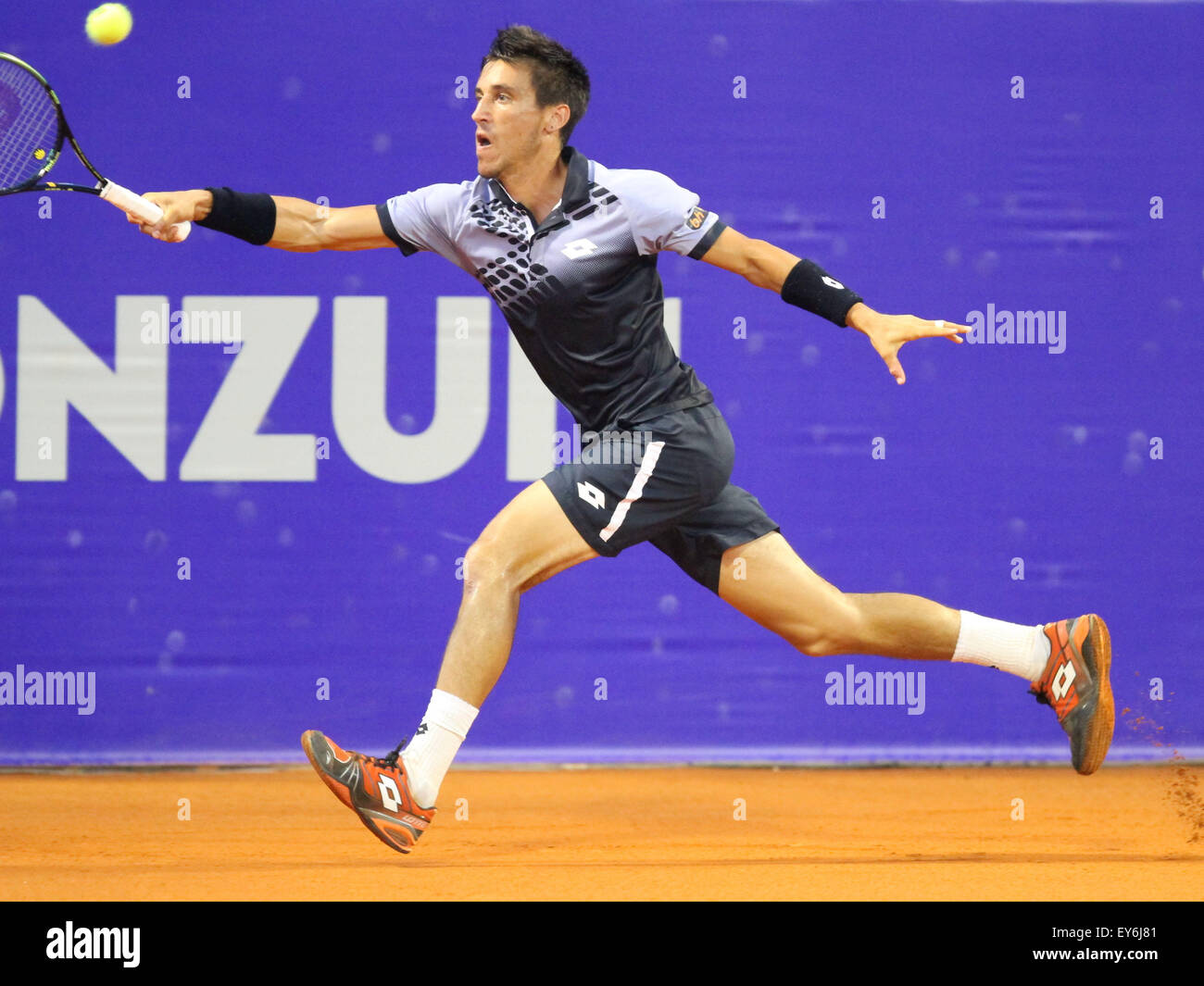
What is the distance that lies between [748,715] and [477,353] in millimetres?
1688

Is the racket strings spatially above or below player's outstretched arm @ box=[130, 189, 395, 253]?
above

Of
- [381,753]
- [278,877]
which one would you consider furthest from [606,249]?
[381,753]

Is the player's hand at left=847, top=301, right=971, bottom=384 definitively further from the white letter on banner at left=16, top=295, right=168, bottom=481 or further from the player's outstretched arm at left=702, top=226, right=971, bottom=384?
the white letter on banner at left=16, top=295, right=168, bottom=481

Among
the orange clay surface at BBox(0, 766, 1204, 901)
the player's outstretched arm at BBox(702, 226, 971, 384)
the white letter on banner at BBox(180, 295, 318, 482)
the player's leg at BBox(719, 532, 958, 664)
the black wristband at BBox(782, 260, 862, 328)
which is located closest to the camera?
the player's outstretched arm at BBox(702, 226, 971, 384)

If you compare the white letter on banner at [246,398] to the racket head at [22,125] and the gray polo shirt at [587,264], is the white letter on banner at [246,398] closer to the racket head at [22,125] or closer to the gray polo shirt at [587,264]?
the racket head at [22,125]

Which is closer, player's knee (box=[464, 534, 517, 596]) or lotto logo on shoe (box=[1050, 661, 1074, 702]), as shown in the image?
player's knee (box=[464, 534, 517, 596])

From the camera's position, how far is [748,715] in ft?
17.2

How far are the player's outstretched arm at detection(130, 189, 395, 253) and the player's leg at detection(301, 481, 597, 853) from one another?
2.77ft

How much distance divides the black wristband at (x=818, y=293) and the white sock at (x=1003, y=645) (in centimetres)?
84

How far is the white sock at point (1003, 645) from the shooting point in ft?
11.4

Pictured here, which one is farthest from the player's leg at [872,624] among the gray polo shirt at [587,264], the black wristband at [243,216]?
the black wristband at [243,216]

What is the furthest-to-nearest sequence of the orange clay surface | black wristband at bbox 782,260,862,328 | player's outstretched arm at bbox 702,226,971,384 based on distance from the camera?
the orange clay surface < black wristband at bbox 782,260,862,328 < player's outstretched arm at bbox 702,226,971,384

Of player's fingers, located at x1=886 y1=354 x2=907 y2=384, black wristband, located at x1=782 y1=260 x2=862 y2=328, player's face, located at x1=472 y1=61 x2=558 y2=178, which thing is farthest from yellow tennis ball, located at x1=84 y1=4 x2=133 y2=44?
player's fingers, located at x1=886 y1=354 x2=907 y2=384

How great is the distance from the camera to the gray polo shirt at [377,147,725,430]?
10.7 ft
